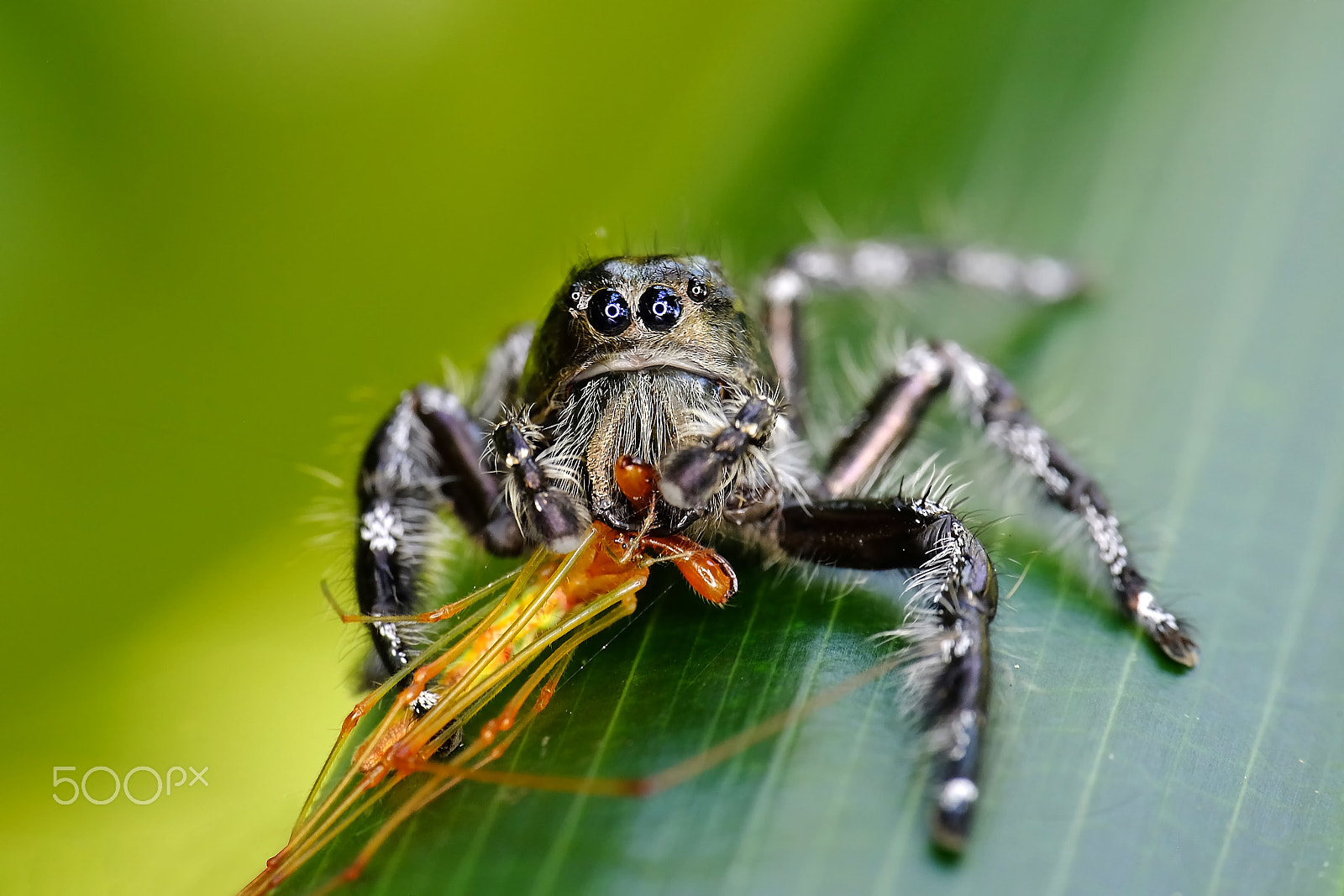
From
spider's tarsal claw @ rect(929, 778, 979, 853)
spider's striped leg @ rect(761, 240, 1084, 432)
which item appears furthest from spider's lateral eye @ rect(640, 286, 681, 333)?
spider's tarsal claw @ rect(929, 778, 979, 853)

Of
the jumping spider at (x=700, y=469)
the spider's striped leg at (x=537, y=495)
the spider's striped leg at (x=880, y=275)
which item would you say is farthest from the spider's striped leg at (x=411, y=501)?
the spider's striped leg at (x=880, y=275)

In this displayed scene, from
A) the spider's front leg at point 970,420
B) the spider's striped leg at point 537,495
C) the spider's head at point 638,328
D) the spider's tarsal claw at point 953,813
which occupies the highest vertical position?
the spider's head at point 638,328

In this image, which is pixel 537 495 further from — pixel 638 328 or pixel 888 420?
pixel 888 420

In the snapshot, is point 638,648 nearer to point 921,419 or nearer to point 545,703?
point 545,703

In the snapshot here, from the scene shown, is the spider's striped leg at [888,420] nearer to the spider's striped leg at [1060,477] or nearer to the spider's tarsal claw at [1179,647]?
the spider's striped leg at [1060,477]

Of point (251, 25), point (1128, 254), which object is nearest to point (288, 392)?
point (251, 25)

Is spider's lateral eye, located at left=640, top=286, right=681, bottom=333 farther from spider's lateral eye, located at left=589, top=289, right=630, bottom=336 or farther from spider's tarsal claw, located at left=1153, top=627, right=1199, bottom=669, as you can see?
spider's tarsal claw, located at left=1153, top=627, right=1199, bottom=669

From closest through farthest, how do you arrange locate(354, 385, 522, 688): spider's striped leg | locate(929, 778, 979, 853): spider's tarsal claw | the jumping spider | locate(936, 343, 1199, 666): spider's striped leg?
locate(929, 778, 979, 853): spider's tarsal claw → the jumping spider → locate(936, 343, 1199, 666): spider's striped leg → locate(354, 385, 522, 688): spider's striped leg
